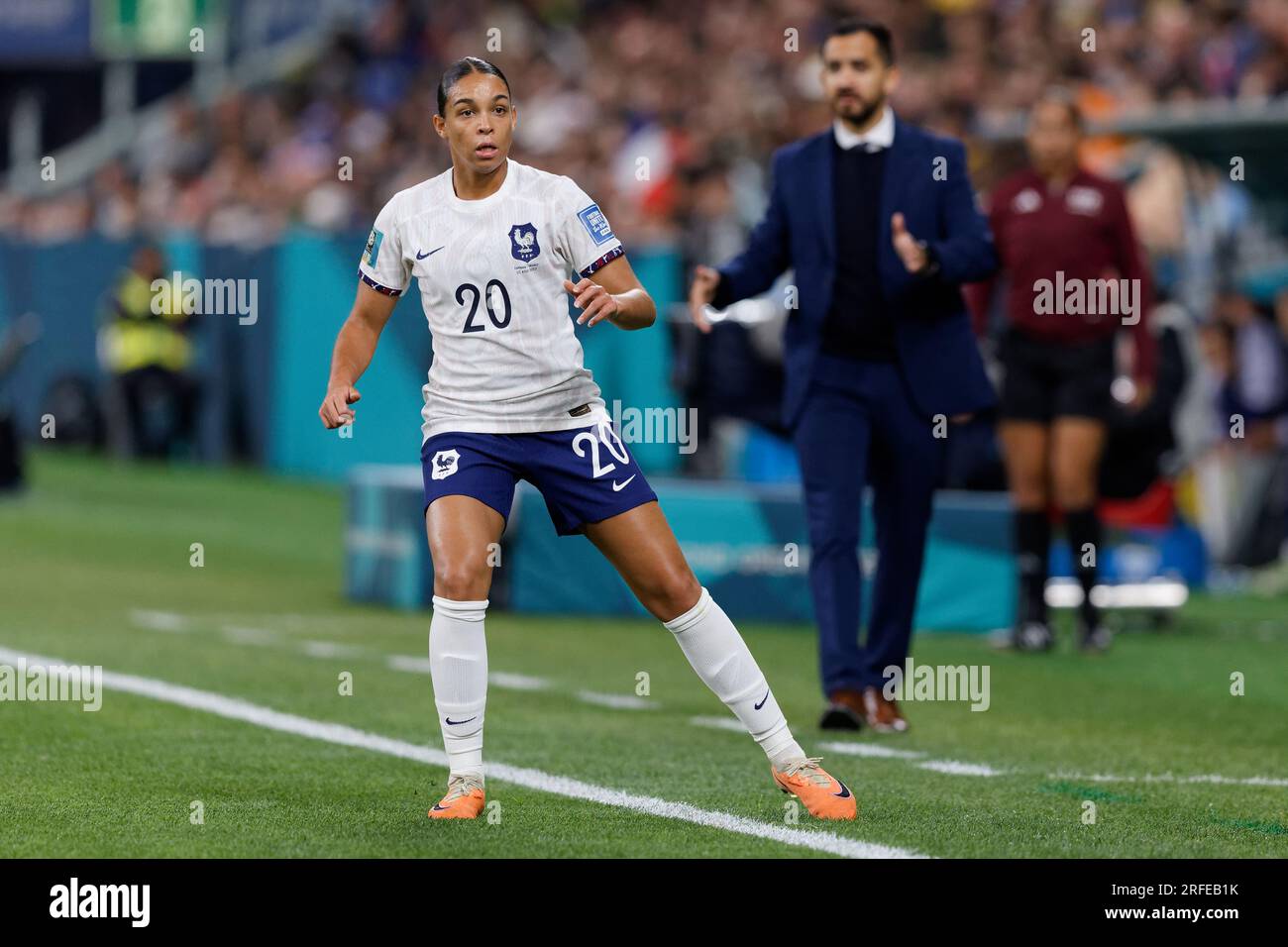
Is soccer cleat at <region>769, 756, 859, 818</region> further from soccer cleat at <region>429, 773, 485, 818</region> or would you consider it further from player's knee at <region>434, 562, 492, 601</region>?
player's knee at <region>434, 562, 492, 601</region>

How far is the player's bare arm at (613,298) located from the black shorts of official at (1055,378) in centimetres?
509

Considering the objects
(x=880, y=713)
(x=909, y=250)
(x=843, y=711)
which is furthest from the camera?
(x=880, y=713)

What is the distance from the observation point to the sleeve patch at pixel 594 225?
658 centimetres

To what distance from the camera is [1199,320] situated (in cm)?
1647

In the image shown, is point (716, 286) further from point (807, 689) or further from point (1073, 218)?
→ point (1073, 218)

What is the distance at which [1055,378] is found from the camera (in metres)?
11.5

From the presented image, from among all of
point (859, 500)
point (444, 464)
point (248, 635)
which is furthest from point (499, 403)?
point (248, 635)

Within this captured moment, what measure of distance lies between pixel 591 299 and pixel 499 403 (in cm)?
45

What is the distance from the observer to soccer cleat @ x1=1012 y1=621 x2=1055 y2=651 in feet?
38.5

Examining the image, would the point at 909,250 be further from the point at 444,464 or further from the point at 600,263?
the point at 444,464

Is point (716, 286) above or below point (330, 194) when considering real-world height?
below

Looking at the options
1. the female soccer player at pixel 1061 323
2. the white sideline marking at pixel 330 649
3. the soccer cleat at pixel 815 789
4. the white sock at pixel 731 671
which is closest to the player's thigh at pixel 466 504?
the white sock at pixel 731 671
